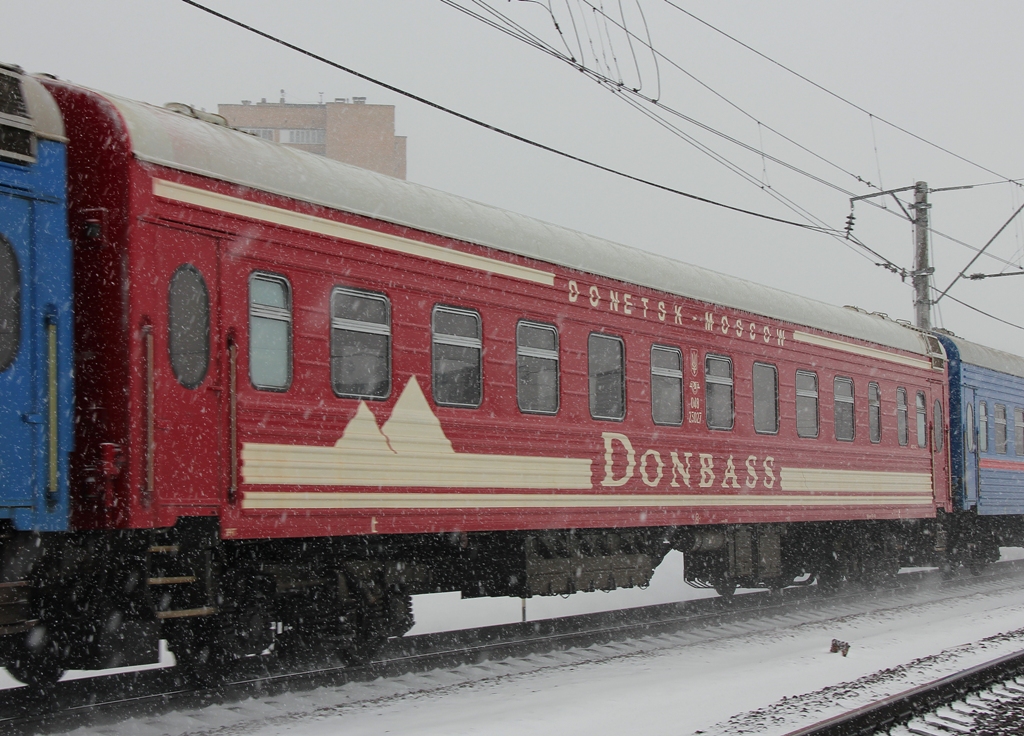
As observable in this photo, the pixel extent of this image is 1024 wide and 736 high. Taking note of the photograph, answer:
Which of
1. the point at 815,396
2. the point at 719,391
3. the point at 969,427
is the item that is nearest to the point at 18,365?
the point at 719,391

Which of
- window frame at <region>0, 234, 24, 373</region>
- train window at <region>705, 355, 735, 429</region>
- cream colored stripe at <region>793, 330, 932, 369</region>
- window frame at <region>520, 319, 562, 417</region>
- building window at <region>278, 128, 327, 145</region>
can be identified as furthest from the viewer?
building window at <region>278, 128, 327, 145</region>

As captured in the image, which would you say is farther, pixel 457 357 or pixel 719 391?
pixel 719 391

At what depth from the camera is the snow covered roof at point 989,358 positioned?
18791 mm

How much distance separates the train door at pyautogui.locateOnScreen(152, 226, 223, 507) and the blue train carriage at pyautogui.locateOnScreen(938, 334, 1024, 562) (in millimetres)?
14127

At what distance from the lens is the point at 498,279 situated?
9.79 metres

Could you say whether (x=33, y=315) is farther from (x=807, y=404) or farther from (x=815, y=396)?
(x=815, y=396)

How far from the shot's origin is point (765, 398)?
43.8 ft

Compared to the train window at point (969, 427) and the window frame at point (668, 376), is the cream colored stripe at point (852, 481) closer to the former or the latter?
the train window at point (969, 427)

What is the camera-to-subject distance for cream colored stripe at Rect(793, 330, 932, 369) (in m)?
14.3

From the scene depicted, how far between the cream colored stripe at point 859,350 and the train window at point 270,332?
789cm

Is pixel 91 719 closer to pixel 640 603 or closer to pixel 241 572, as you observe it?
pixel 241 572

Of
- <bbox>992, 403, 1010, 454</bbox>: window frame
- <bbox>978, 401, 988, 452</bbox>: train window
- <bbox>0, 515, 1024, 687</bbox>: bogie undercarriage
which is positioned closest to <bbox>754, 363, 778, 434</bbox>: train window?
<bbox>0, 515, 1024, 687</bbox>: bogie undercarriage

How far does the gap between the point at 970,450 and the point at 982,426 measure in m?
0.86

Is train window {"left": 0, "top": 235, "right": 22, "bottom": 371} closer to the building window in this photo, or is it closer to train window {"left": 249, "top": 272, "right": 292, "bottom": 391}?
train window {"left": 249, "top": 272, "right": 292, "bottom": 391}
